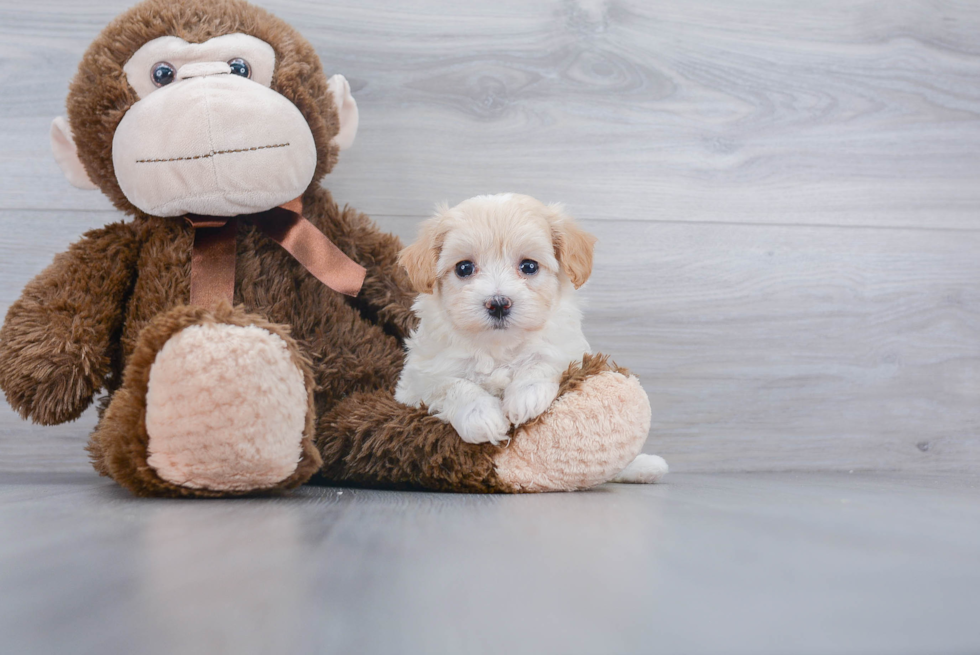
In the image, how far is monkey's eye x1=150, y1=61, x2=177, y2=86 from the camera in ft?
3.18

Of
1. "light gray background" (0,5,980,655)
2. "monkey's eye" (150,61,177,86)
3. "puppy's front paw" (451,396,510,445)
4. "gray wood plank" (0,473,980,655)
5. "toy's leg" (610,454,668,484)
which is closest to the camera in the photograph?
"gray wood plank" (0,473,980,655)

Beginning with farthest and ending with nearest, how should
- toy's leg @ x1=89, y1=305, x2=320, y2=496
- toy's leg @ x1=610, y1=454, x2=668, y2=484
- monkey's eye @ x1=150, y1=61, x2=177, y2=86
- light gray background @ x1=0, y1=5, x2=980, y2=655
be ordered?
light gray background @ x1=0, y1=5, x2=980, y2=655, toy's leg @ x1=610, y1=454, x2=668, y2=484, monkey's eye @ x1=150, y1=61, x2=177, y2=86, toy's leg @ x1=89, y1=305, x2=320, y2=496

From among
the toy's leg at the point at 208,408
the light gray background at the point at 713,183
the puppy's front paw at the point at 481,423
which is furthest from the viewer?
the light gray background at the point at 713,183

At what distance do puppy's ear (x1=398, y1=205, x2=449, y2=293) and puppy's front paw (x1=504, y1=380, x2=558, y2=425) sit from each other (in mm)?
202

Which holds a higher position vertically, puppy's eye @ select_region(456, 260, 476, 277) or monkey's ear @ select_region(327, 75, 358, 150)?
monkey's ear @ select_region(327, 75, 358, 150)

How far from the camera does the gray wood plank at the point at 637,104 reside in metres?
1.31

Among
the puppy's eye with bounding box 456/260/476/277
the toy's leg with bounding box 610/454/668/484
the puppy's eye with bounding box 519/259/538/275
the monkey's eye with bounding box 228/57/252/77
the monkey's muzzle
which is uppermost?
the monkey's eye with bounding box 228/57/252/77

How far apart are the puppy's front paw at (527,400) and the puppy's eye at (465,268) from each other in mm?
179

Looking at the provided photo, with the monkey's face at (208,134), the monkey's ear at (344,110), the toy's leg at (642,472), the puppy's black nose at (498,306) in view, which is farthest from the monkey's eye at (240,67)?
the toy's leg at (642,472)

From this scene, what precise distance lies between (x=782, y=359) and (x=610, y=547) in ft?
3.23

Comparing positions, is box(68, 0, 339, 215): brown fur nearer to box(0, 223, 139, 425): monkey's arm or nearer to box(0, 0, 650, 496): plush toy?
box(0, 0, 650, 496): plush toy

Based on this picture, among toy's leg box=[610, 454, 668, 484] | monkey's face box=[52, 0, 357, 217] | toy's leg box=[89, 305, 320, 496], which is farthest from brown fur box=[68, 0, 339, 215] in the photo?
toy's leg box=[610, 454, 668, 484]

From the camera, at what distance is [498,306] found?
2.93 feet

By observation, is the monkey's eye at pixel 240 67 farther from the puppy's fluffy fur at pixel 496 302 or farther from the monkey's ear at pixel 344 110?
the puppy's fluffy fur at pixel 496 302
